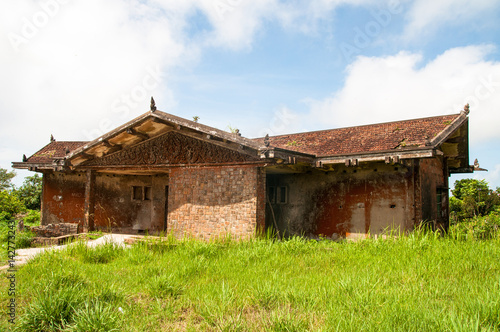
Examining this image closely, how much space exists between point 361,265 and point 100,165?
956 centimetres

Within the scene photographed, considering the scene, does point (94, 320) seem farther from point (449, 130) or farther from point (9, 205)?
point (9, 205)

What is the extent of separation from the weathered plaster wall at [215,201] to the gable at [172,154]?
0.94ft

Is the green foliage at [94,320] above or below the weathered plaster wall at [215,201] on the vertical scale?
below

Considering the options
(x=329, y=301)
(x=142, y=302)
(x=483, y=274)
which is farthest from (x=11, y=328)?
(x=483, y=274)

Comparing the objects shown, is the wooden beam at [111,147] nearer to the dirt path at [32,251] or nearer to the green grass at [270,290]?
the dirt path at [32,251]

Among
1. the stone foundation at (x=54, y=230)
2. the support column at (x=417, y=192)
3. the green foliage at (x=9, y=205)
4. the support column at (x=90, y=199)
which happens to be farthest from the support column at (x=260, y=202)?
the green foliage at (x=9, y=205)

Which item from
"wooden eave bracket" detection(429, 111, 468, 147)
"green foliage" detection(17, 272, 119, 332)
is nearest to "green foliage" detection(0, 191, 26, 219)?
"green foliage" detection(17, 272, 119, 332)

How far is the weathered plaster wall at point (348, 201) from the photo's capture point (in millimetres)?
9844

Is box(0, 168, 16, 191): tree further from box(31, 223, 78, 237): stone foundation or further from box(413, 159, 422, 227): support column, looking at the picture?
box(413, 159, 422, 227): support column

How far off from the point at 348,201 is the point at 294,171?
76.9 inches

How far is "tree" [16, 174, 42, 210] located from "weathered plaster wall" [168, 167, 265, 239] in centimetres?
1353

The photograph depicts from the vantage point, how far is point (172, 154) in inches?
440

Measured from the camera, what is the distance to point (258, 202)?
9.62 meters

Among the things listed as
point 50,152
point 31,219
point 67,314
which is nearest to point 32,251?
point 67,314
